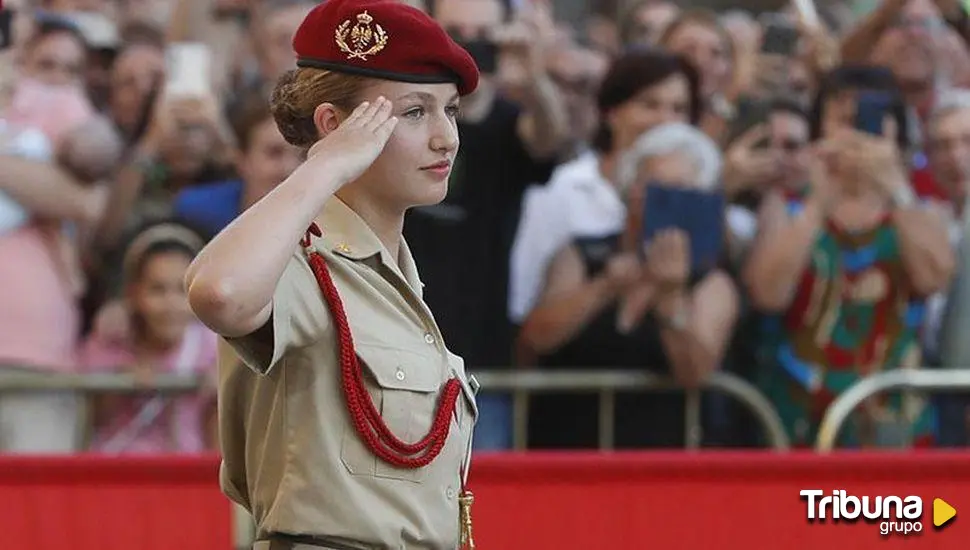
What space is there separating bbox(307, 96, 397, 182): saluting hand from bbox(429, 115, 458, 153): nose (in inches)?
3.6

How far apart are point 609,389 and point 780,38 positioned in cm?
189

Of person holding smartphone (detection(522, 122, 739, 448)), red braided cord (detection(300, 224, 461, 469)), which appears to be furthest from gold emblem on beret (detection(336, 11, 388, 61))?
person holding smartphone (detection(522, 122, 739, 448))

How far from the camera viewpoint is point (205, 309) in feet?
8.64

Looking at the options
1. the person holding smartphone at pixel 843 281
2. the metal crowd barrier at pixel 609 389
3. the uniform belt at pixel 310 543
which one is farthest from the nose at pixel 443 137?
the person holding smartphone at pixel 843 281

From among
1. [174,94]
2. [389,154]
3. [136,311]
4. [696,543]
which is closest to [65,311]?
[136,311]

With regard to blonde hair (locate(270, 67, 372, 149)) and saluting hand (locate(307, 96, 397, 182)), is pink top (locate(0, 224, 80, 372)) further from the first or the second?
saluting hand (locate(307, 96, 397, 182))

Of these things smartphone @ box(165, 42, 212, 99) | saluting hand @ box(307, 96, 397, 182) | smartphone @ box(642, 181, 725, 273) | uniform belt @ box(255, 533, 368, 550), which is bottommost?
uniform belt @ box(255, 533, 368, 550)

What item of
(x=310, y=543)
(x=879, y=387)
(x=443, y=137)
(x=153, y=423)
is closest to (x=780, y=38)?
(x=879, y=387)

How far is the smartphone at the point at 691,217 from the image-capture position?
6293mm

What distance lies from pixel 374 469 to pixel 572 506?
1.94 metres

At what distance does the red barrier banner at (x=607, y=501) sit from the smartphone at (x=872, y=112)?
214 cm

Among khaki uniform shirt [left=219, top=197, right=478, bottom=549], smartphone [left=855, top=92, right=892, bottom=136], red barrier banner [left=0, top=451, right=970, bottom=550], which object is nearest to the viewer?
khaki uniform shirt [left=219, top=197, right=478, bottom=549]

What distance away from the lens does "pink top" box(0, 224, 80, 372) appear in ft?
20.0

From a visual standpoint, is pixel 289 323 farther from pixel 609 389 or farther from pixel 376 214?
pixel 609 389
